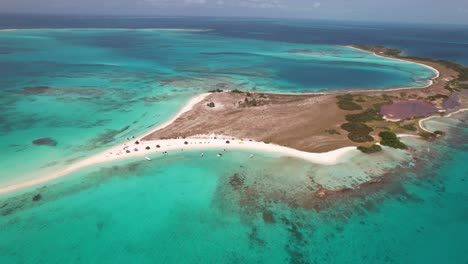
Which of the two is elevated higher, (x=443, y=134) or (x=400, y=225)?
(x=443, y=134)

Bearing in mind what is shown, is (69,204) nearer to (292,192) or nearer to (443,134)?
(292,192)

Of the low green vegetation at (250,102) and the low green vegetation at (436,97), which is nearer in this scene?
the low green vegetation at (250,102)

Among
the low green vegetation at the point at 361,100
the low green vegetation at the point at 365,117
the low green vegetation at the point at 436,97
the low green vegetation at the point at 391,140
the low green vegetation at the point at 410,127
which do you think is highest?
the low green vegetation at the point at 436,97

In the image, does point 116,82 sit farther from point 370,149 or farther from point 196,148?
point 370,149

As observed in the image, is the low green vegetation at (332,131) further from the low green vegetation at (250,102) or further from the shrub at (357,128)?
the low green vegetation at (250,102)

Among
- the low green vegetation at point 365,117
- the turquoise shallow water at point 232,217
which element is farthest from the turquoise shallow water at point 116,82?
the low green vegetation at point 365,117

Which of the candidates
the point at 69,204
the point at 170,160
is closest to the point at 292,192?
the point at 170,160
